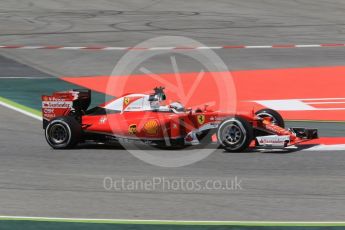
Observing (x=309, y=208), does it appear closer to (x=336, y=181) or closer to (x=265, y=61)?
(x=336, y=181)

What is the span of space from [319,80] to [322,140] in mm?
7973

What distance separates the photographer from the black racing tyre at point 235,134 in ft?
48.2

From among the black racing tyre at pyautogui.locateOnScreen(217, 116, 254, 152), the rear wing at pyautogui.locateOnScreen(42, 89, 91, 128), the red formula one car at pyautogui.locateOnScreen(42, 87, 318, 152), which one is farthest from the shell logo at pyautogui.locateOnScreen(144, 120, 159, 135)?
the rear wing at pyautogui.locateOnScreen(42, 89, 91, 128)

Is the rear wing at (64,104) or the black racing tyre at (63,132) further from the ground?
the rear wing at (64,104)

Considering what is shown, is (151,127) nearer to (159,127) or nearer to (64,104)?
(159,127)

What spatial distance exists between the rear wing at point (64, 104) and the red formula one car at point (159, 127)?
0.02m

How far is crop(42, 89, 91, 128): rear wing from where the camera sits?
16.1 m

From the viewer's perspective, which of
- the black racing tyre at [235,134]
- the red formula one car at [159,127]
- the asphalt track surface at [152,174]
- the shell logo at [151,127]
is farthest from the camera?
the shell logo at [151,127]

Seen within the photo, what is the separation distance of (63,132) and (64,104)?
0.67 meters

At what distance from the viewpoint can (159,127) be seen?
600 inches

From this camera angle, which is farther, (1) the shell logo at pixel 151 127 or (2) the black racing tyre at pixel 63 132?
(2) the black racing tyre at pixel 63 132

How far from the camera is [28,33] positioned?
35156 millimetres

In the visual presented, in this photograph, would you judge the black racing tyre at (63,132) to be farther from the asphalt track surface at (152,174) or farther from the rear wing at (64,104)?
the rear wing at (64,104)

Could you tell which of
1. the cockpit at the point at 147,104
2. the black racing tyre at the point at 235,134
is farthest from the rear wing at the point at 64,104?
the black racing tyre at the point at 235,134
